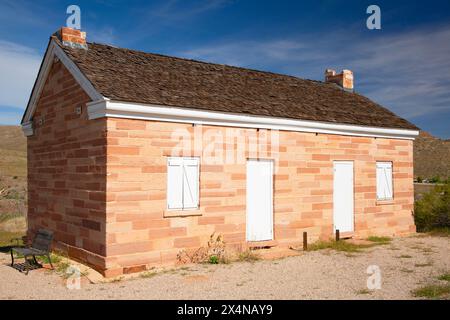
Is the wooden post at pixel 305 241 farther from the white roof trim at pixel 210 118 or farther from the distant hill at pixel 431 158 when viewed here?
the distant hill at pixel 431 158

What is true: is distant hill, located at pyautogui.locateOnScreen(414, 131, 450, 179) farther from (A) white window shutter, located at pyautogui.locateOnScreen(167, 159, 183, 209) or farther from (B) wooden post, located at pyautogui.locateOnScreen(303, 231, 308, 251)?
(A) white window shutter, located at pyautogui.locateOnScreen(167, 159, 183, 209)

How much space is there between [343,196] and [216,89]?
4.94 m

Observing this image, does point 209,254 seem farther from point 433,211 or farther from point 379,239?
point 433,211

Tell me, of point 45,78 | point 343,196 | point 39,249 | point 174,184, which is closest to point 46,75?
point 45,78

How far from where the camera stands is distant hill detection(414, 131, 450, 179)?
54.8 meters

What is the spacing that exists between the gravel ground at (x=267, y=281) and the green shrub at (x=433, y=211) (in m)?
5.06

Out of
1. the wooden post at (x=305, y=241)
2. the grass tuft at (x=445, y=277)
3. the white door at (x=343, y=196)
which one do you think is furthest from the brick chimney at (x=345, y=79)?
the grass tuft at (x=445, y=277)

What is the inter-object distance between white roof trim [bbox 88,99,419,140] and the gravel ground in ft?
10.9

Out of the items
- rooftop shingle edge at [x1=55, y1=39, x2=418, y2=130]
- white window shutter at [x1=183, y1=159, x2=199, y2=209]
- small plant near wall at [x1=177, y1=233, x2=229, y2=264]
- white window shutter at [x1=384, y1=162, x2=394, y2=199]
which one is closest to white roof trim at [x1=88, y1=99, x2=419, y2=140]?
rooftop shingle edge at [x1=55, y1=39, x2=418, y2=130]

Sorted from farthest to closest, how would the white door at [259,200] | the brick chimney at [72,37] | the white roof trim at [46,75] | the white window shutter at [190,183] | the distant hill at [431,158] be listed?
the distant hill at [431,158] < the white door at [259,200] < the brick chimney at [72,37] < the white window shutter at [190,183] < the white roof trim at [46,75]

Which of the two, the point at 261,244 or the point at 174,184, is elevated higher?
the point at 174,184

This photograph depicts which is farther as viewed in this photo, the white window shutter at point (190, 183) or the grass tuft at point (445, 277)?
the white window shutter at point (190, 183)

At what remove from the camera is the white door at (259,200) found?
431 inches

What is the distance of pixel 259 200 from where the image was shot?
437 inches
